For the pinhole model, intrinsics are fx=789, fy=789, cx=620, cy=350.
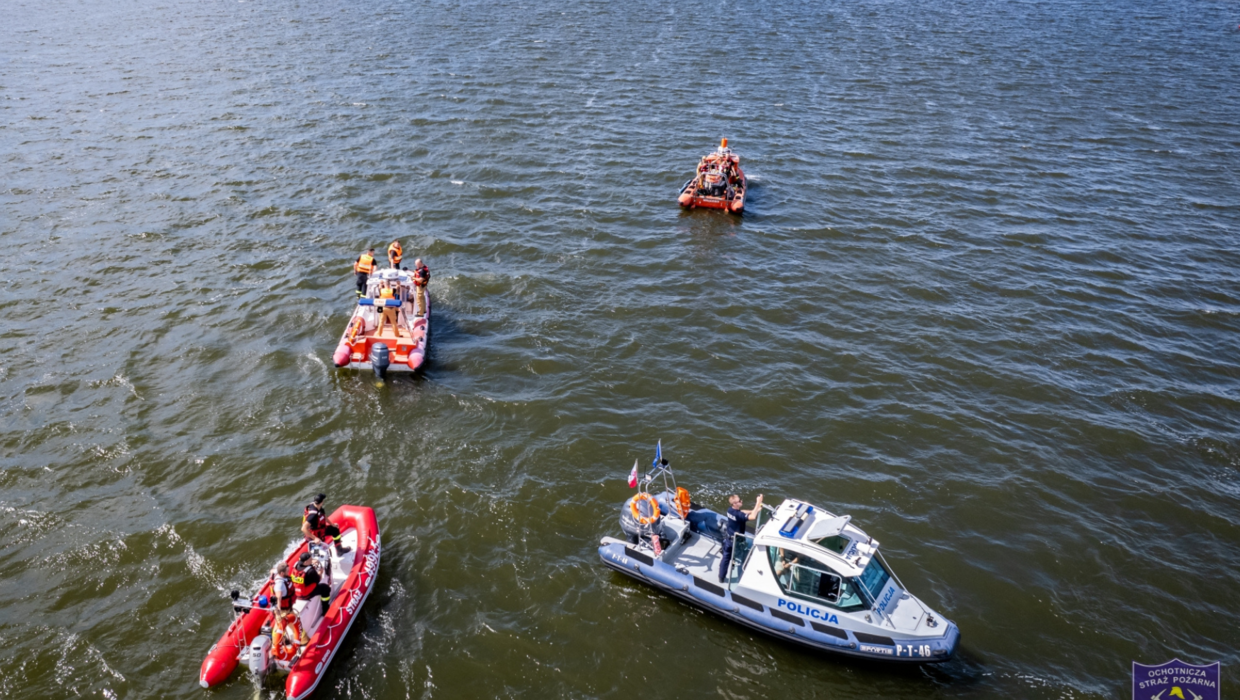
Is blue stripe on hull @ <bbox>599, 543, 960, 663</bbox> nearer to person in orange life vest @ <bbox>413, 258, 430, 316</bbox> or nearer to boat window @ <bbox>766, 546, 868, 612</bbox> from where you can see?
boat window @ <bbox>766, 546, 868, 612</bbox>

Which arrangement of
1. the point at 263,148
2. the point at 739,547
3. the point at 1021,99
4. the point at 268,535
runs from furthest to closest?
the point at 1021,99 → the point at 263,148 → the point at 268,535 → the point at 739,547

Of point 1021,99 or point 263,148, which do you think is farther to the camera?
point 1021,99

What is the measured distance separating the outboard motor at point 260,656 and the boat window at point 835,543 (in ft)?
34.4

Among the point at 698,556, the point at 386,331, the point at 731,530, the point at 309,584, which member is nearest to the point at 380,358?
the point at 386,331

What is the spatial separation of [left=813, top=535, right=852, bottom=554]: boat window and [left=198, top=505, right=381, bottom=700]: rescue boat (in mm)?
9335

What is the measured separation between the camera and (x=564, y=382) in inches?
933

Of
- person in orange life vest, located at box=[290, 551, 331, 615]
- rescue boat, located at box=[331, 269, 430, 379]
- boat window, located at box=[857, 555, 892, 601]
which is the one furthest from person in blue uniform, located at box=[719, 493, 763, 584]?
rescue boat, located at box=[331, 269, 430, 379]

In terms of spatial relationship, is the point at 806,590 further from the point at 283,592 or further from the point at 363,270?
the point at 363,270

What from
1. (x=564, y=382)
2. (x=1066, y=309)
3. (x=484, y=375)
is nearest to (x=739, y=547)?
(x=564, y=382)

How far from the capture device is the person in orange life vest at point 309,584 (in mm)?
14930

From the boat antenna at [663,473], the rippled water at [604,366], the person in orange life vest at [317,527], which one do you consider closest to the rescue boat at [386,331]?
the rippled water at [604,366]

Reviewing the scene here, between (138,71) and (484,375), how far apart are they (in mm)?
42571

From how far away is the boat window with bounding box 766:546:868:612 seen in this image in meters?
15.1

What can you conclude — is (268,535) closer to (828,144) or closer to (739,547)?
(739,547)
